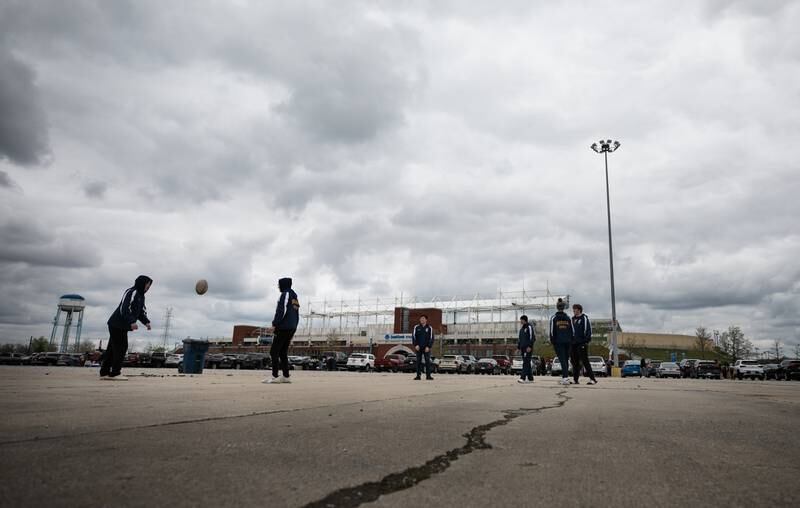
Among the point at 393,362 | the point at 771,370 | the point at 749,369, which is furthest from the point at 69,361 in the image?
the point at 771,370

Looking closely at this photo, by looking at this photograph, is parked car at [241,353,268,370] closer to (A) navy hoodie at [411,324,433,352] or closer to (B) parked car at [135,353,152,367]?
(B) parked car at [135,353,152,367]

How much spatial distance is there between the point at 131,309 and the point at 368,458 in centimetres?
833

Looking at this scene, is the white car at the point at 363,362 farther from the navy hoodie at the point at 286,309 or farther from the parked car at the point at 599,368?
the navy hoodie at the point at 286,309

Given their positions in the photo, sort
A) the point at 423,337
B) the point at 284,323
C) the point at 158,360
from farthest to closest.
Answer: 1. the point at 158,360
2. the point at 423,337
3. the point at 284,323

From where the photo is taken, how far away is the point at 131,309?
956 cm

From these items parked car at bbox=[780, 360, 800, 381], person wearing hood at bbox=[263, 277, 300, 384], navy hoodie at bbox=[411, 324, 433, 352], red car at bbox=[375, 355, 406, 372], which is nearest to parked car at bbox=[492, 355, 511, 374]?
red car at bbox=[375, 355, 406, 372]

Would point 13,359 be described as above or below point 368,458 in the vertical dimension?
below

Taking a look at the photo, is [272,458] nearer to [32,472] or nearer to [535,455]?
[32,472]

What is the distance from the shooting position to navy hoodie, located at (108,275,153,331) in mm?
9455

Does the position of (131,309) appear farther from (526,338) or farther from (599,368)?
(599,368)

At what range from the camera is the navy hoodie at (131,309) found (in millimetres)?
9455

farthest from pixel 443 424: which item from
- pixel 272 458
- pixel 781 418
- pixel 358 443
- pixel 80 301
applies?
pixel 80 301

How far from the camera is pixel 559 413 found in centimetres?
534

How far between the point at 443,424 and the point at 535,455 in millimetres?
1227
